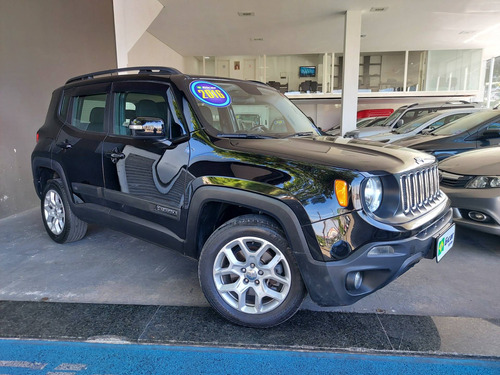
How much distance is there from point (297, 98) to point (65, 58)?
45.0 feet

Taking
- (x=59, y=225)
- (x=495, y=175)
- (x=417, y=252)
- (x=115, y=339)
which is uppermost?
(x=495, y=175)

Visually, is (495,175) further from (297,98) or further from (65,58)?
(297,98)

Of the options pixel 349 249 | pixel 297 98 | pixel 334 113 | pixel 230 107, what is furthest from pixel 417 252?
pixel 334 113

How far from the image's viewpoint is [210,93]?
2824mm

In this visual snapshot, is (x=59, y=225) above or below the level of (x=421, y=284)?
above

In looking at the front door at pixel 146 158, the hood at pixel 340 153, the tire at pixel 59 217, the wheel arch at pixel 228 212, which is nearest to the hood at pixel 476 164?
the hood at pixel 340 153

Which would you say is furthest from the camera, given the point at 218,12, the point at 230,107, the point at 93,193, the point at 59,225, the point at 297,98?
the point at 297,98

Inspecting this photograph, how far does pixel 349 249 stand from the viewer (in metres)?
2.00

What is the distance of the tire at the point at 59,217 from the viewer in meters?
3.76

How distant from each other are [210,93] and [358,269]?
175 cm

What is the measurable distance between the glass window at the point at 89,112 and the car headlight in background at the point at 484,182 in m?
3.63

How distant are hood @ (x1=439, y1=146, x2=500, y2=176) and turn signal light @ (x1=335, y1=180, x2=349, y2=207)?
7.74 feet

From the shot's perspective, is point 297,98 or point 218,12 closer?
point 218,12

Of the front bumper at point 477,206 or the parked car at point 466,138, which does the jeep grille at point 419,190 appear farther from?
the parked car at point 466,138
